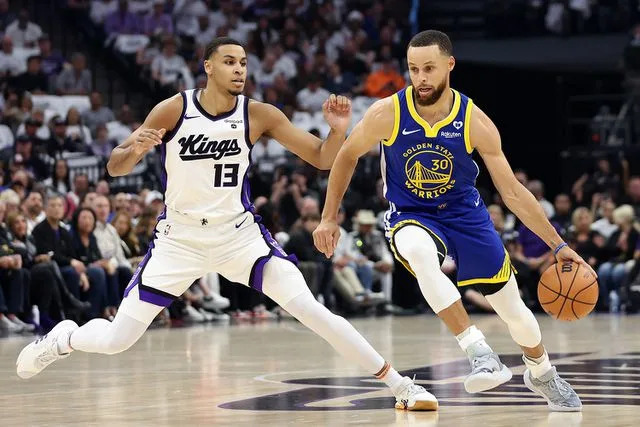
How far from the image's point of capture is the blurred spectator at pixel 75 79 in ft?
64.0

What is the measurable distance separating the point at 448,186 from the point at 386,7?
1935cm

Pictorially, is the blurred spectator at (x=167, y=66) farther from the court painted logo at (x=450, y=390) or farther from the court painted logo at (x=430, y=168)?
the court painted logo at (x=430, y=168)

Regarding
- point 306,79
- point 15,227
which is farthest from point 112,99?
point 15,227

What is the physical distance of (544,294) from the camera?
23.6ft

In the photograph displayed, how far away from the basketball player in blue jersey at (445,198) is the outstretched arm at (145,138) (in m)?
0.93

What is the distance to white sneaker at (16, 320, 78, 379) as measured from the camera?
732cm

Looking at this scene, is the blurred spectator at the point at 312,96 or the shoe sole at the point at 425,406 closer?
the shoe sole at the point at 425,406

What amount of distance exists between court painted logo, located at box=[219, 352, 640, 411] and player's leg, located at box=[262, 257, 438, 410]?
8.6 inches

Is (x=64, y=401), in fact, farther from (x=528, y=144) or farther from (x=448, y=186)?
(x=528, y=144)

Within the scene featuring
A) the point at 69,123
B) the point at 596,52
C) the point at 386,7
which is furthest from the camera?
the point at 386,7

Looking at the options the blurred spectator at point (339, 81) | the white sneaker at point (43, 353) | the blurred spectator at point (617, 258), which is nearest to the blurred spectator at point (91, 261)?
the blurred spectator at point (617, 258)

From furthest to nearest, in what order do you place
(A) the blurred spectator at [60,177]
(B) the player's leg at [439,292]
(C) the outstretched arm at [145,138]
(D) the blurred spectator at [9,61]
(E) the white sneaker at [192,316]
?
(D) the blurred spectator at [9,61] → (A) the blurred spectator at [60,177] → (E) the white sneaker at [192,316] → (B) the player's leg at [439,292] → (C) the outstretched arm at [145,138]

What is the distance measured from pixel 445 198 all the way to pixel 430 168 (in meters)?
0.20

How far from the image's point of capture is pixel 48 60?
19.9m
